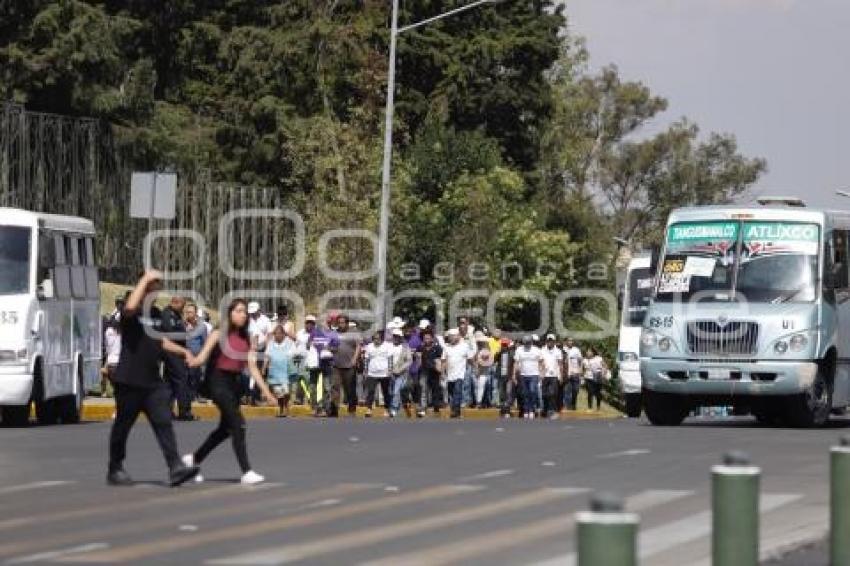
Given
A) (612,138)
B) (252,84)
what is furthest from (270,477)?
(612,138)

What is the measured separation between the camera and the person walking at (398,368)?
4359 centimetres

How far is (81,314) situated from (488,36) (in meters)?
53.1

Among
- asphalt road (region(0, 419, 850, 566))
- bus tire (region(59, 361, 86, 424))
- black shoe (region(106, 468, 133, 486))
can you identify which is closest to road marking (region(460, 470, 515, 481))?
asphalt road (region(0, 419, 850, 566))

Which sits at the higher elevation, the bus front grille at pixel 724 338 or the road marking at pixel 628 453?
the bus front grille at pixel 724 338

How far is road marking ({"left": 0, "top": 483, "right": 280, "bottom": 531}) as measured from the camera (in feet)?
59.0

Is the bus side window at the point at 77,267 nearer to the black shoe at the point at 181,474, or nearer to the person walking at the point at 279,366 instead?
the person walking at the point at 279,366

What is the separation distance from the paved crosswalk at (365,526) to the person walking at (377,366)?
21.9 metres

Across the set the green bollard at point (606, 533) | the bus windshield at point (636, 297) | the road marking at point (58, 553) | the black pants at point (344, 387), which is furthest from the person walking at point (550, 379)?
the green bollard at point (606, 533)

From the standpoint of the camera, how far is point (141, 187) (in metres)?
38.4

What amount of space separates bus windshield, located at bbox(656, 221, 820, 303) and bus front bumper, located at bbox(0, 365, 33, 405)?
27.6ft

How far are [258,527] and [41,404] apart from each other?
1846cm

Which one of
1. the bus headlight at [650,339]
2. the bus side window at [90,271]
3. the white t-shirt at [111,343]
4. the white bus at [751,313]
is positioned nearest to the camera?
the white bus at [751,313]

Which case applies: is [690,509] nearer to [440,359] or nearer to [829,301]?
[829,301]

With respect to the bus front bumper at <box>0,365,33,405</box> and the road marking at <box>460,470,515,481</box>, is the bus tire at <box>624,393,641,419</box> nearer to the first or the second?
the bus front bumper at <box>0,365,33,405</box>
